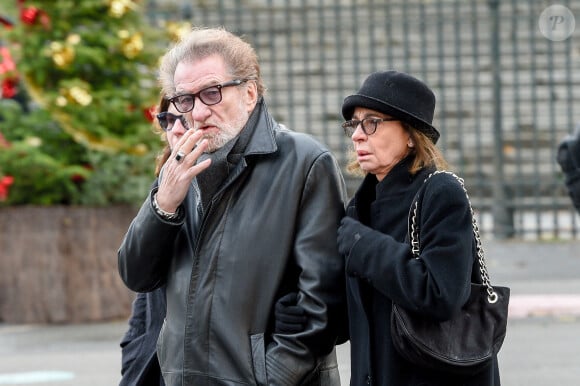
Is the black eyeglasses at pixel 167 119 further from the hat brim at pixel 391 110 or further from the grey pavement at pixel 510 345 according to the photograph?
the grey pavement at pixel 510 345

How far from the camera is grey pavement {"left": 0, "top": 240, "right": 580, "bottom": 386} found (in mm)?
7816

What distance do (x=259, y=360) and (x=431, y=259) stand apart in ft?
1.92

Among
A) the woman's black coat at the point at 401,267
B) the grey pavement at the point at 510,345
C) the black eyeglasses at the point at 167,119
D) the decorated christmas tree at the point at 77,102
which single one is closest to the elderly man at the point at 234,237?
the woman's black coat at the point at 401,267

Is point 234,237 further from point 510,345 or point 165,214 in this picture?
point 510,345

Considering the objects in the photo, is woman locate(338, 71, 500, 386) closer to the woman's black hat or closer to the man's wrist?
the woman's black hat

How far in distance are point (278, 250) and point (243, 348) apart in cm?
30

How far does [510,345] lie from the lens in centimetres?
872

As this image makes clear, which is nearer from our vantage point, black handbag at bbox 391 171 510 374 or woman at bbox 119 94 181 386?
black handbag at bbox 391 171 510 374

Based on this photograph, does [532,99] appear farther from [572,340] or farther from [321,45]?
[572,340]

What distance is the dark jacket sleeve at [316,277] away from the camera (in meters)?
3.50

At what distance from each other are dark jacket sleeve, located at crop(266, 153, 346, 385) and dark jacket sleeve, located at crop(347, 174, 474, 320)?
14cm

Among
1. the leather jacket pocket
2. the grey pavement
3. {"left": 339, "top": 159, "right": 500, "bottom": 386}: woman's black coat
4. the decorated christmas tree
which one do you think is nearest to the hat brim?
{"left": 339, "top": 159, "right": 500, "bottom": 386}: woman's black coat

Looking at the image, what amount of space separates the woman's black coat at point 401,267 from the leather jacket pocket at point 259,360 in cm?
28

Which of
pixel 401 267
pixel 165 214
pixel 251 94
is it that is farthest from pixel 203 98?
pixel 401 267
